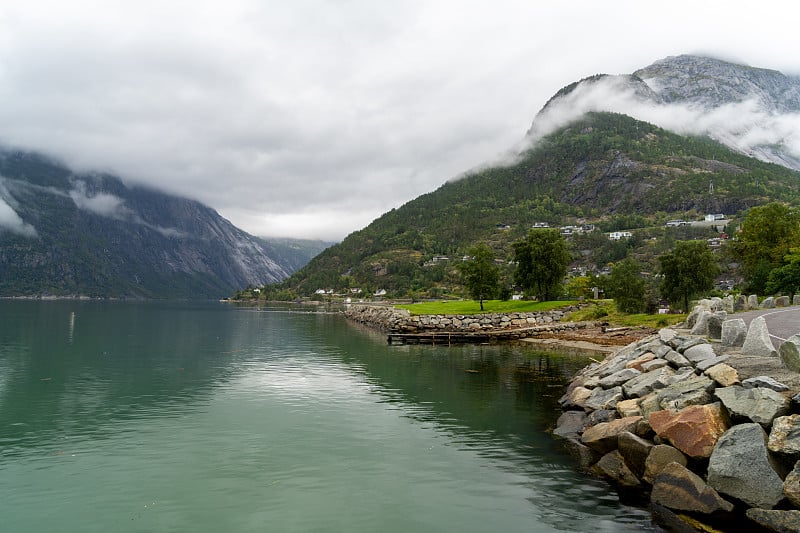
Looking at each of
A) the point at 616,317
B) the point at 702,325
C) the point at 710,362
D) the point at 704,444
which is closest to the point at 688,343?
the point at 710,362

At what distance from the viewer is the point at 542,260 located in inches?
3733

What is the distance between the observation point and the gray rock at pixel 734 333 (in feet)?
83.7

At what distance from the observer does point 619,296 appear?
2918 inches

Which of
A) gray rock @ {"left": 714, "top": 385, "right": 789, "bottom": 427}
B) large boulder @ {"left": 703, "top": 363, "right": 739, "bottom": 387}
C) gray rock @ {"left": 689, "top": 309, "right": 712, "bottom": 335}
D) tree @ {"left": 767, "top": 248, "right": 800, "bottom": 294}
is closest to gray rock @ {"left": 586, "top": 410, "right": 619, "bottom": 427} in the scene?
large boulder @ {"left": 703, "top": 363, "right": 739, "bottom": 387}

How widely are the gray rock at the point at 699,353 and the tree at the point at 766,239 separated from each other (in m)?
55.1

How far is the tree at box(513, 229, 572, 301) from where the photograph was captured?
93.8 meters

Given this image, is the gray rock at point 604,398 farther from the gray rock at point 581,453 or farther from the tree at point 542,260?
the tree at point 542,260

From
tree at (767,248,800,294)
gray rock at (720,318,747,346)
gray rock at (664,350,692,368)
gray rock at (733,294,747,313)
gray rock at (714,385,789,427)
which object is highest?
tree at (767,248,800,294)

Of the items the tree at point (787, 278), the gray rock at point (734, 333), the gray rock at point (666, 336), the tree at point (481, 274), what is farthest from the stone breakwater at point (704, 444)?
the tree at point (481, 274)

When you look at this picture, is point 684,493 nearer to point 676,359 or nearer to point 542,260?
point 676,359

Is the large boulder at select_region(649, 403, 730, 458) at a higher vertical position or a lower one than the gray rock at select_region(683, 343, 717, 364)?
lower

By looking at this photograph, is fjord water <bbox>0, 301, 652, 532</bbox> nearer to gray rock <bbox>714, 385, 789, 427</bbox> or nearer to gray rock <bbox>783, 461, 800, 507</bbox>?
gray rock <bbox>783, 461, 800, 507</bbox>

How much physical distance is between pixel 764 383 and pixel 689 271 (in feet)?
173

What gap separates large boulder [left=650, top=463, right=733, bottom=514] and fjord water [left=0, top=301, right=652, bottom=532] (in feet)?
3.44
